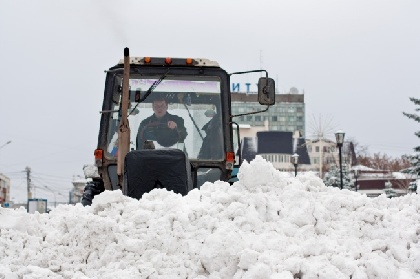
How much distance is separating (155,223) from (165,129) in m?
3.06

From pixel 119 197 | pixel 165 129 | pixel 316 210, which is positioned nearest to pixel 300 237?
pixel 316 210

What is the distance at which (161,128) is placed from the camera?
7297 mm

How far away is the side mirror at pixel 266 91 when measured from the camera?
6953 millimetres

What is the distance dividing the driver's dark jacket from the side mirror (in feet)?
3.19

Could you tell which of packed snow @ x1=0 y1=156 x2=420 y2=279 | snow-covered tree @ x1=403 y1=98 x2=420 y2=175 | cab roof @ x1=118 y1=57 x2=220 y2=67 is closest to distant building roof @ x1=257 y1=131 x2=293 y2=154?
snow-covered tree @ x1=403 y1=98 x2=420 y2=175

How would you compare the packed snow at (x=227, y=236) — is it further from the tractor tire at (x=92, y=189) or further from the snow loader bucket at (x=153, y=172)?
the tractor tire at (x=92, y=189)

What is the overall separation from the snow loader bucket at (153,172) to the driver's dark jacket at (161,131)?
4.24 feet

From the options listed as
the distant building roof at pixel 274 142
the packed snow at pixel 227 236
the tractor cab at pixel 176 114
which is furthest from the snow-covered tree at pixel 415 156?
the distant building roof at pixel 274 142

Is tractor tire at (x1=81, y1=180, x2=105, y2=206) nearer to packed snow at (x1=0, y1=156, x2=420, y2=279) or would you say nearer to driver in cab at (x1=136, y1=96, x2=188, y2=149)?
driver in cab at (x1=136, y1=96, x2=188, y2=149)

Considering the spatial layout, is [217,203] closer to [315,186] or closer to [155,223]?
[155,223]

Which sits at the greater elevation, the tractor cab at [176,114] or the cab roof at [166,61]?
the cab roof at [166,61]

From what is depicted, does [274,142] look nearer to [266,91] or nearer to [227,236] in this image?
[266,91]

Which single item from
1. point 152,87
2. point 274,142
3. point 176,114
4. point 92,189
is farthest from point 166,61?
point 274,142

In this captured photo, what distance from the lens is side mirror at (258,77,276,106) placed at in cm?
695
